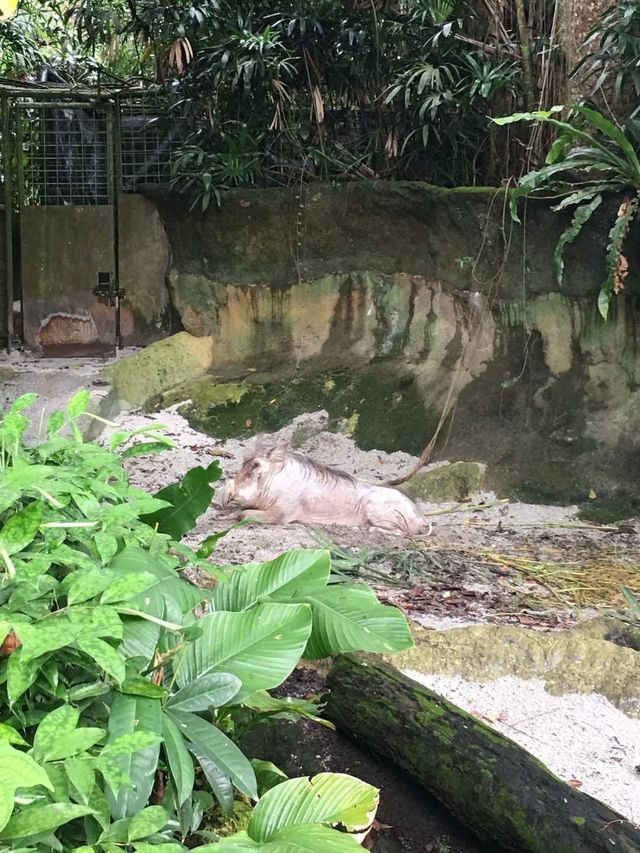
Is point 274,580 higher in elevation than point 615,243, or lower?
lower

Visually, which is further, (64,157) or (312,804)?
(64,157)

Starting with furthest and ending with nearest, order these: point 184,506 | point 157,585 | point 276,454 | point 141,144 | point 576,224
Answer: point 141,144 → point 576,224 → point 276,454 → point 184,506 → point 157,585

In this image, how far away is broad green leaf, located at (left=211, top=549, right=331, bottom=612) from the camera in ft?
5.68

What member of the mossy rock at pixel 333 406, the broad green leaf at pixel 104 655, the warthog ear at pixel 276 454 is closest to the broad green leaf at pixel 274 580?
the broad green leaf at pixel 104 655

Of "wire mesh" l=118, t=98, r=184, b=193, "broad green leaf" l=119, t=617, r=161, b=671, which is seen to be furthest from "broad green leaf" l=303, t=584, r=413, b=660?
"wire mesh" l=118, t=98, r=184, b=193

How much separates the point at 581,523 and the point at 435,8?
12.9ft

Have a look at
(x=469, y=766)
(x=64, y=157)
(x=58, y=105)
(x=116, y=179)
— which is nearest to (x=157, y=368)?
(x=116, y=179)

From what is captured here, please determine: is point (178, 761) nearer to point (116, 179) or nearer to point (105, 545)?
point (105, 545)

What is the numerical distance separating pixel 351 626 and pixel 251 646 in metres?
0.36

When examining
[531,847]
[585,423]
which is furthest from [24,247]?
[531,847]

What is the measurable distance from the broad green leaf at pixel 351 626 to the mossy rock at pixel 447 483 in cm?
369

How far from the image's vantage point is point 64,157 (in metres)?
7.43

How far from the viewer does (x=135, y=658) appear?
1.27m

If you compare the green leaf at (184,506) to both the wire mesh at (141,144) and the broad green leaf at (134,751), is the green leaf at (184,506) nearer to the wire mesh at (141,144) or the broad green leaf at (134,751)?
the broad green leaf at (134,751)
